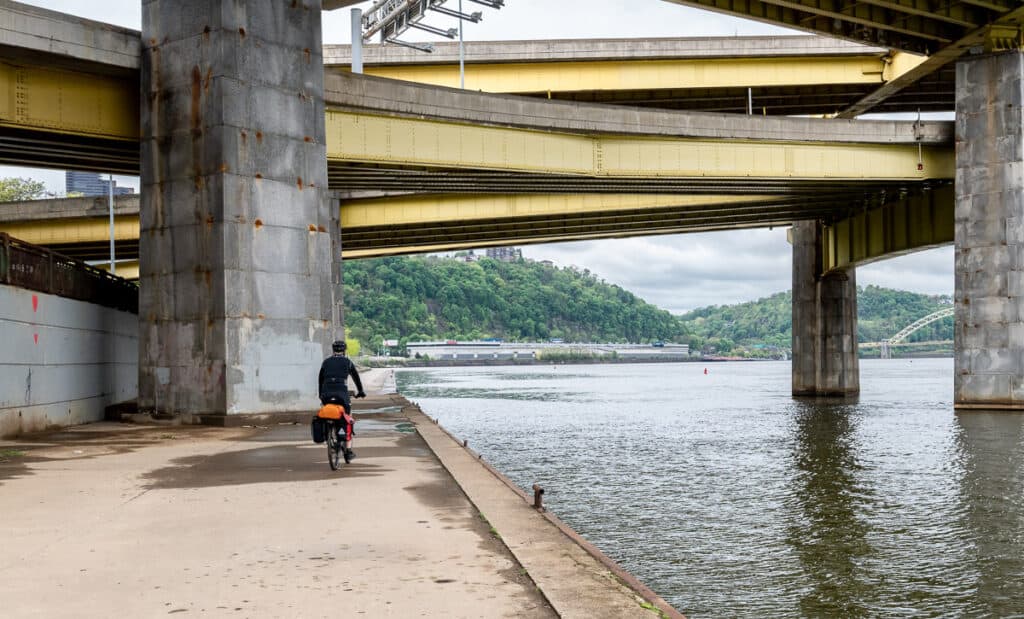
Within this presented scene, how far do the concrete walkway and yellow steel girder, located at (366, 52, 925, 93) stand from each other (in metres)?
32.8

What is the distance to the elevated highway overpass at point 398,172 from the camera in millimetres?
22875

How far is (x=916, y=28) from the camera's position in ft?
122

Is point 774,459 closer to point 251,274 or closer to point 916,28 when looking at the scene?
point 251,274

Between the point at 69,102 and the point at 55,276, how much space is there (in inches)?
174

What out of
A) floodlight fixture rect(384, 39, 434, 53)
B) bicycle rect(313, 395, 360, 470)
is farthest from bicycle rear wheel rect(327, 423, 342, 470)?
floodlight fixture rect(384, 39, 434, 53)

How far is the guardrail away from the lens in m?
20.2

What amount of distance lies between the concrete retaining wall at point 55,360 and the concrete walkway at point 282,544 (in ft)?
18.3

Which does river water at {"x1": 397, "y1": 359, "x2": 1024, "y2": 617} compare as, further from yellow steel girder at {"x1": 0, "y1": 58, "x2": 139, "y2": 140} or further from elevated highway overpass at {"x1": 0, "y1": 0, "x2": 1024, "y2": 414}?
yellow steel girder at {"x1": 0, "y1": 58, "x2": 139, "y2": 140}

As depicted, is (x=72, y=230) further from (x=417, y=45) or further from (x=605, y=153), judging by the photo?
(x=605, y=153)

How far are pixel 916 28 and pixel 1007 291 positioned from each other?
10.4m

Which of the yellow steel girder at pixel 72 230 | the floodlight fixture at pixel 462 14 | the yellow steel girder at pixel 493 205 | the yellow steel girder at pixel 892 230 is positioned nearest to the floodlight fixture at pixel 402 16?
the floodlight fixture at pixel 462 14

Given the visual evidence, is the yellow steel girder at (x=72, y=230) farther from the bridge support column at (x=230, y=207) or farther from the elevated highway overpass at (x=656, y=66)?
the bridge support column at (x=230, y=207)

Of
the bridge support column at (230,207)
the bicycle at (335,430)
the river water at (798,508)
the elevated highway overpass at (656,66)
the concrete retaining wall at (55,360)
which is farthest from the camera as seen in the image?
the elevated highway overpass at (656,66)

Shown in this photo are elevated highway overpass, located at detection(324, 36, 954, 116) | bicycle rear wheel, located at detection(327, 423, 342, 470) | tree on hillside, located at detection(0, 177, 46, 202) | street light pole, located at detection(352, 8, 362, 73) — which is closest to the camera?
bicycle rear wheel, located at detection(327, 423, 342, 470)
